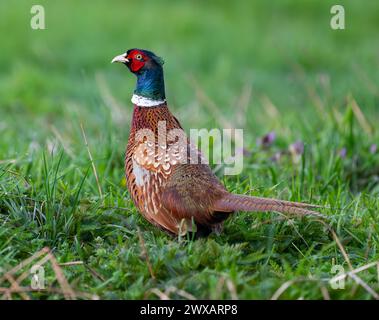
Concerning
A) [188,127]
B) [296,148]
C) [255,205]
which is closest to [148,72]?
[255,205]

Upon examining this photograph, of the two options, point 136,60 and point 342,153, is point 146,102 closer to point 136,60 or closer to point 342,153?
point 136,60

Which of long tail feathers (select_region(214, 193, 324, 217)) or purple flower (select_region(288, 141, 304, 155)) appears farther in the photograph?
purple flower (select_region(288, 141, 304, 155))

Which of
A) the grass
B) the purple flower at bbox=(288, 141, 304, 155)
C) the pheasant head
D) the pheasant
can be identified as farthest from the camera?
the purple flower at bbox=(288, 141, 304, 155)

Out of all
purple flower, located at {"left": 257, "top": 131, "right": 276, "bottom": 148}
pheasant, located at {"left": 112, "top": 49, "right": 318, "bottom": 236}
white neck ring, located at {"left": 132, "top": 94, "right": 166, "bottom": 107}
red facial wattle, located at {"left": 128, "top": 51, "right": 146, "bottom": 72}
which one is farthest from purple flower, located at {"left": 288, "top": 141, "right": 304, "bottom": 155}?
red facial wattle, located at {"left": 128, "top": 51, "right": 146, "bottom": 72}

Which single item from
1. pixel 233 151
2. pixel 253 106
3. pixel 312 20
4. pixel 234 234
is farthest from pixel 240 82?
pixel 234 234

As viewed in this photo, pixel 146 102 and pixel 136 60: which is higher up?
pixel 136 60

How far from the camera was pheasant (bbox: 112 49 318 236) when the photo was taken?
391cm

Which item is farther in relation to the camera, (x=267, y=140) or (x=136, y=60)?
(x=267, y=140)

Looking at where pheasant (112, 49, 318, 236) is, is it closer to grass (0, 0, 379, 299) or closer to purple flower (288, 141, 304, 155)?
grass (0, 0, 379, 299)

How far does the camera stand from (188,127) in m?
6.88

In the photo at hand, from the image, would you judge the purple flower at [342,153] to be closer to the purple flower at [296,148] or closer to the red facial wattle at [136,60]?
the purple flower at [296,148]

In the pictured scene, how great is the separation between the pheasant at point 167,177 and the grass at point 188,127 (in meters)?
0.13

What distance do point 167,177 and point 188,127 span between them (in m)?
2.86

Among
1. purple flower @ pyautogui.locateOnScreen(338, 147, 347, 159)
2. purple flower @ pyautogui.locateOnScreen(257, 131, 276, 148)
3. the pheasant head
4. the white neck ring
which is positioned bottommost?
purple flower @ pyautogui.locateOnScreen(338, 147, 347, 159)
